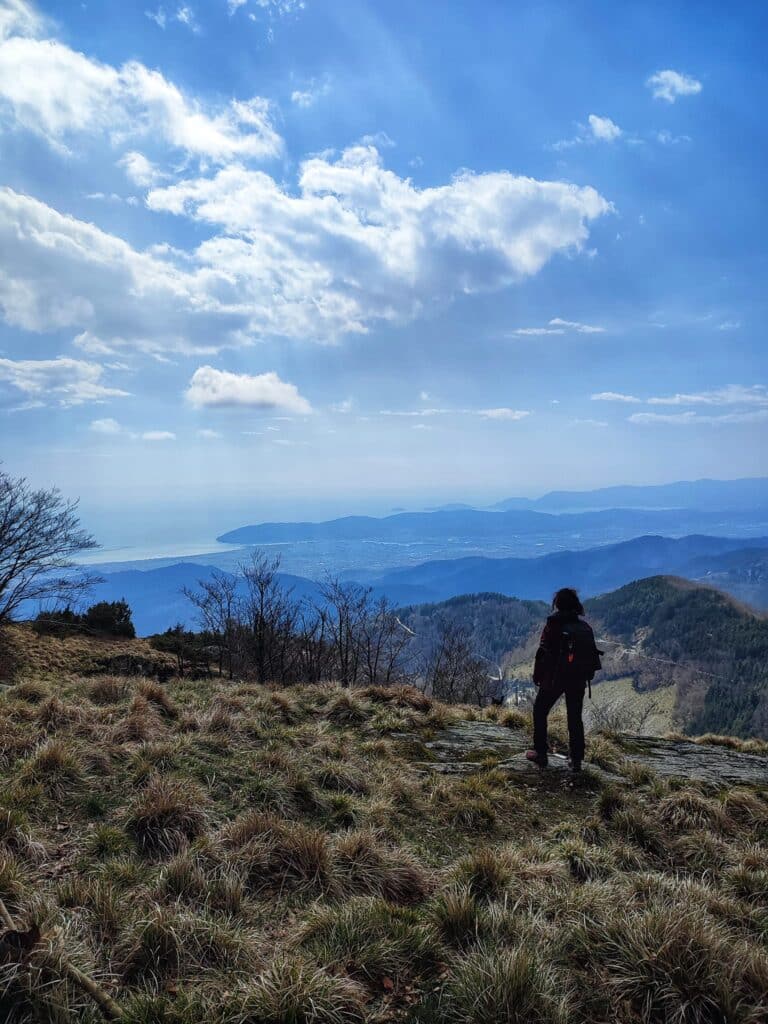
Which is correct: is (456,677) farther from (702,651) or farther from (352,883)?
(702,651)

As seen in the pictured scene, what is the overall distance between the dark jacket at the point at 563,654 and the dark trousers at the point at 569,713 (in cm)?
9

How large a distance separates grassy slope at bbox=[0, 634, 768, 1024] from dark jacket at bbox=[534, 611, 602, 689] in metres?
1.39

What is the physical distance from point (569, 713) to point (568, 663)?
686 mm

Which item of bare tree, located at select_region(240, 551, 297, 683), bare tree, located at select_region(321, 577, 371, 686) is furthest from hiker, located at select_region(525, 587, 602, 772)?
bare tree, located at select_region(321, 577, 371, 686)

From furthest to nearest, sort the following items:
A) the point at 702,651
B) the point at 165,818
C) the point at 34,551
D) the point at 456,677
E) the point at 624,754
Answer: the point at 702,651 < the point at 456,677 < the point at 34,551 < the point at 624,754 < the point at 165,818

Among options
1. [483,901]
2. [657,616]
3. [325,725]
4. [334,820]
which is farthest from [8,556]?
[657,616]

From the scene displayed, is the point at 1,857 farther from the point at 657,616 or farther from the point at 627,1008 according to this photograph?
the point at 657,616

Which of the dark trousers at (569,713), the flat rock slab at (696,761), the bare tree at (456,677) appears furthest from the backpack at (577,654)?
the bare tree at (456,677)

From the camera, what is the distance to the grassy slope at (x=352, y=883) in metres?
2.62

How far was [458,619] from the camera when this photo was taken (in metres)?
197

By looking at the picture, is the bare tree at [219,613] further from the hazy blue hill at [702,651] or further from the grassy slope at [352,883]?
the hazy blue hill at [702,651]

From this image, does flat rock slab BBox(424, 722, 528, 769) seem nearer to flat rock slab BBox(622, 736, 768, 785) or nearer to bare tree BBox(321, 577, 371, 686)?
flat rock slab BBox(622, 736, 768, 785)

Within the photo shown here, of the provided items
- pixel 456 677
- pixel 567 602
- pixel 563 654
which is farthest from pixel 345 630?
pixel 567 602

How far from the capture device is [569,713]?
7078 millimetres
